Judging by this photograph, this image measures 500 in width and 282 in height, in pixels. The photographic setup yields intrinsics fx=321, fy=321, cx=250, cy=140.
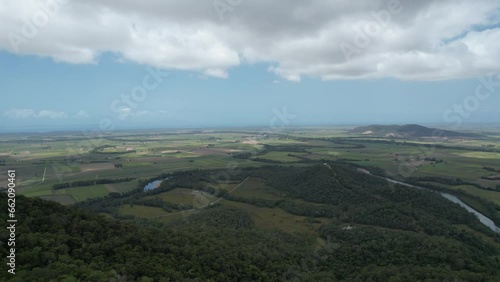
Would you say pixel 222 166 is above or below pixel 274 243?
above

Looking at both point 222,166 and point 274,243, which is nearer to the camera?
point 274,243

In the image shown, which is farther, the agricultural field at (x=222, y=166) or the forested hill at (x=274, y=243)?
the agricultural field at (x=222, y=166)

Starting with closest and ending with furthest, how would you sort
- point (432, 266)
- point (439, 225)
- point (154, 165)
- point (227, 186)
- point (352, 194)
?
point (432, 266) → point (439, 225) → point (352, 194) → point (227, 186) → point (154, 165)

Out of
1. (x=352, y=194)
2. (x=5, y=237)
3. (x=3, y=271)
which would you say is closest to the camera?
(x=3, y=271)

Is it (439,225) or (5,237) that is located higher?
(5,237)

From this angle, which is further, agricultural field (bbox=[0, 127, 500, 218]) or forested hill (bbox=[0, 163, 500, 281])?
agricultural field (bbox=[0, 127, 500, 218])

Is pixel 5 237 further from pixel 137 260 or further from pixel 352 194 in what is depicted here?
pixel 352 194

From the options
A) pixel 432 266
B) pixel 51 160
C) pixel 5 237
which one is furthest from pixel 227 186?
pixel 51 160

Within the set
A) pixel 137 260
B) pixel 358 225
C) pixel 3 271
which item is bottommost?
pixel 358 225
